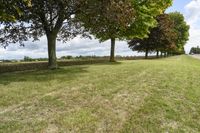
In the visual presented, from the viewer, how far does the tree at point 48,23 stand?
55.3ft

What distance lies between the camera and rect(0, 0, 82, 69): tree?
55.3 ft

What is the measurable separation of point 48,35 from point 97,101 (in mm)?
12042

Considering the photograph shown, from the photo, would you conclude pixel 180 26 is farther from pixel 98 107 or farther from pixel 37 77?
pixel 98 107

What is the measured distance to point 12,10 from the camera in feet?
51.9

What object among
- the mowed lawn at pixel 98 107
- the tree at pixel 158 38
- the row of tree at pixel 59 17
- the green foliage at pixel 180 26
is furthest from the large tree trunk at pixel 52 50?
the green foliage at pixel 180 26

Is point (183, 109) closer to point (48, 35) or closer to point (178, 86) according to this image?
point (178, 86)

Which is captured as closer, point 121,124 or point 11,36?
point 121,124

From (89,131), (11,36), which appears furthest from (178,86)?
(11,36)

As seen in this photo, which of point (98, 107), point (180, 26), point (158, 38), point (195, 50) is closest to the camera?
point (98, 107)

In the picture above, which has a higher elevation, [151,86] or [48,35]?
[48,35]

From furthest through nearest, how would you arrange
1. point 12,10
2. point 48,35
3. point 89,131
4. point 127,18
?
point 48,35
point 127,18
point 12,10
point 89,131

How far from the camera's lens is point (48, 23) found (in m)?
19.9

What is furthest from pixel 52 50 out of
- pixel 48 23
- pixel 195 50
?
pixel 195 50

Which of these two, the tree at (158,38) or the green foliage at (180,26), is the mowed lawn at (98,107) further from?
the green foliage at (180,26)
